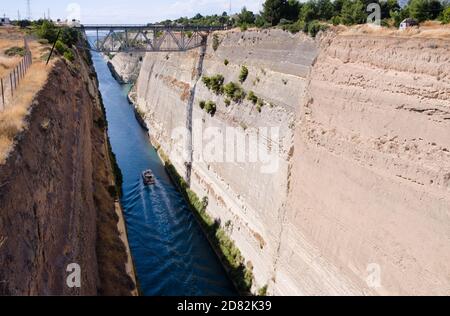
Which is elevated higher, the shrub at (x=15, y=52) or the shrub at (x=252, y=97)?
the shrub at (x=15, y=52)

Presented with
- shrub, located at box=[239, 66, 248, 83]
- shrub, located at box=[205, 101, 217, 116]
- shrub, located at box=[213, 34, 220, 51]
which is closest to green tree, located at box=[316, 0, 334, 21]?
shrub, located at box=[239, 66, 248, 83]

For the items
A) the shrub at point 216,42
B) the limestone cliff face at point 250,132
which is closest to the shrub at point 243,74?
the limestone cliff face at point 250,132

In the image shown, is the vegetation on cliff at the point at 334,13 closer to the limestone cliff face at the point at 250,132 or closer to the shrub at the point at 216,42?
the shrub at the point at 216,42

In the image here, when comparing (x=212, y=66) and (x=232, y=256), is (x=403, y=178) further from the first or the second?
(x=212, y=66)

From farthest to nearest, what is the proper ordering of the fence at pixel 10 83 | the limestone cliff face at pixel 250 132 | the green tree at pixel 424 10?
the limestone cliff face at pixel 250 132, the green tree at pixel 424 10, the fence at pixel 10 83

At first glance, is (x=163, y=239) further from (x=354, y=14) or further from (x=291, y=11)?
(x=291, y=11)

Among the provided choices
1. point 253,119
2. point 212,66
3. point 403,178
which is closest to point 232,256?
point 253,119

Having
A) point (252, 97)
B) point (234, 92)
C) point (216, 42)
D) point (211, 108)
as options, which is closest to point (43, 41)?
point (216, 42)
